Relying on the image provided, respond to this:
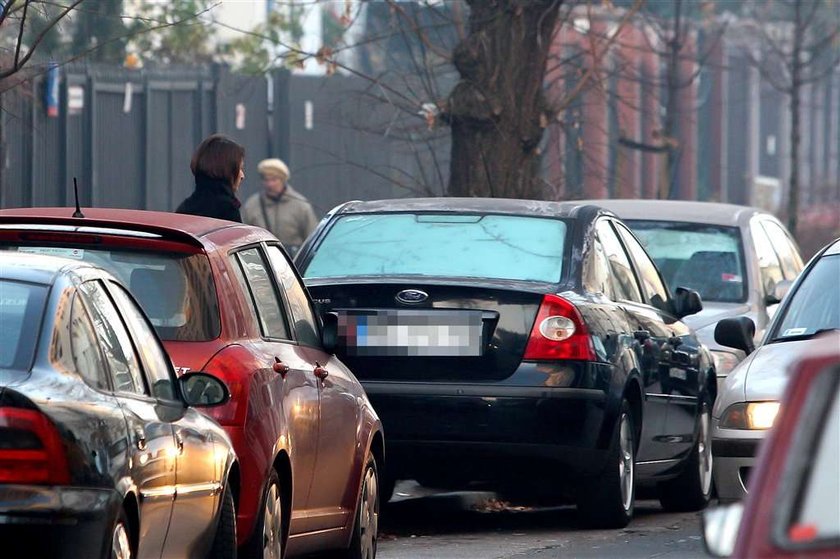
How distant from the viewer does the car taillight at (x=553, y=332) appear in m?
9.20

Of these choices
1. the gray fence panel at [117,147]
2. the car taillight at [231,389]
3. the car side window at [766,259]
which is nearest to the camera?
the car taillight at [231,389]

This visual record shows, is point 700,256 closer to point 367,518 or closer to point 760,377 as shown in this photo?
A: point 760,377

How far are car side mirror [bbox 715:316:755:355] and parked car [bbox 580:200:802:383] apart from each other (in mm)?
3355

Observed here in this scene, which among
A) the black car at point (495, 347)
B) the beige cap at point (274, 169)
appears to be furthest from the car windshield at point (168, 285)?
the beige cap at point (274, 169)

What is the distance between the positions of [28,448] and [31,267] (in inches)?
30.8

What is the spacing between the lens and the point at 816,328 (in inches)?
352

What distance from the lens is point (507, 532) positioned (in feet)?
32.5

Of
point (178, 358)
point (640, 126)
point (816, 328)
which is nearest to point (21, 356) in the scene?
point (178, 358)

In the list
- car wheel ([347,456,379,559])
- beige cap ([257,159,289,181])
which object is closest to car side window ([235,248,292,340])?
car wheel ([347,456,379,559])

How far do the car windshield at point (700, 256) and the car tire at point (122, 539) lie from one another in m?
8.26

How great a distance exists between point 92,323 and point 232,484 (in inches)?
46.8

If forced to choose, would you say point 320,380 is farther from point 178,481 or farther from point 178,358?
point 178,481

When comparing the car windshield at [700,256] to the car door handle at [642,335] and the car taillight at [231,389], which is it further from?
the car taillight at [231,389]

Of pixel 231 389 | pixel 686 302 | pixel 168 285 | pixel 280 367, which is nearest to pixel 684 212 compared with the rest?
pixel 686 302
